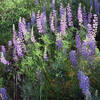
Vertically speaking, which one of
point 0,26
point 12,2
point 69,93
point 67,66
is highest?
point 12,2

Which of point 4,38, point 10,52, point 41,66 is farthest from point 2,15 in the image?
point 41,66

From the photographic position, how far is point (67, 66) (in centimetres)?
299

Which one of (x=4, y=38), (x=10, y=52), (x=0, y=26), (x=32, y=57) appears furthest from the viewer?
(x=0, y=26)

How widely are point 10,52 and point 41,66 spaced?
1011mm

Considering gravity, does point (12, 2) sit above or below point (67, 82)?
above

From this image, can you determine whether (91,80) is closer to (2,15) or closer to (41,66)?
(41,66)

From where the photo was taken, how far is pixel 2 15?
4730 millimetres

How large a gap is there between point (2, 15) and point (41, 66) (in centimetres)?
211

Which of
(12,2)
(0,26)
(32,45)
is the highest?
(12,2)

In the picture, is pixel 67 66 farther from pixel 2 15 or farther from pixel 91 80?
pixel 2 15

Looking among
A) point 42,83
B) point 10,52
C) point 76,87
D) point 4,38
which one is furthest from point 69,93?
point 4,38

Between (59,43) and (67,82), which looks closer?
(67,82)

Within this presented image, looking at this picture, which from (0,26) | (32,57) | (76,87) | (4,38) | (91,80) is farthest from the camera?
(0,26)

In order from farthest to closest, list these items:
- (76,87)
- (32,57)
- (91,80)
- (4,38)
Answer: (4,38), (32,57), (91,80), (76,87)
